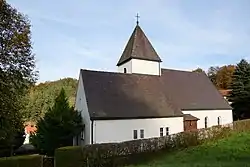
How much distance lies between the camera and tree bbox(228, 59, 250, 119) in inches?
1780

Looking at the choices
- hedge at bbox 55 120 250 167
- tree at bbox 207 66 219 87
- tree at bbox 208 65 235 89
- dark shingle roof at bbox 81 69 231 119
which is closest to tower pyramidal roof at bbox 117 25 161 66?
dark shingle roof at bbox 81 69 231 119

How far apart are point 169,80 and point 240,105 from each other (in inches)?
635

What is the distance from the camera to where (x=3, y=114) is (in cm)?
1667

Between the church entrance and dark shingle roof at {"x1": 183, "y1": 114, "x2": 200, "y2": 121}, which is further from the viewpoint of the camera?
dark shingle roof at {"x1": 183, "y1": 114, "x2": 200, "y2": 121}

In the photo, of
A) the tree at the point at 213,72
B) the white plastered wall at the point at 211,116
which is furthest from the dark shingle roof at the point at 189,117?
the tree at the point at 213,72

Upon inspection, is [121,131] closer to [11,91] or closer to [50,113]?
[50,113]

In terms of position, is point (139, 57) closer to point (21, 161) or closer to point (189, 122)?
point (189, 122)

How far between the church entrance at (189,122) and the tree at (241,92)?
51.3ft

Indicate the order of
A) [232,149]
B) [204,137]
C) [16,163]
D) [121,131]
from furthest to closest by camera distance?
[121,131]
[204,137]
[232,149]
[16,163]

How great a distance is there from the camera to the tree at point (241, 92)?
45.2 m

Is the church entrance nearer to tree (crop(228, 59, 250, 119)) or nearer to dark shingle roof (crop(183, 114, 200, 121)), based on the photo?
dark shingle roof (crop(183, 114, 200, 121))

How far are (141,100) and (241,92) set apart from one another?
22434 mm

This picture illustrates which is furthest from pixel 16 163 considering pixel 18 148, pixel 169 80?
pixel 169 80

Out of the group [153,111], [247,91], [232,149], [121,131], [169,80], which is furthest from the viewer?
[247,91]
